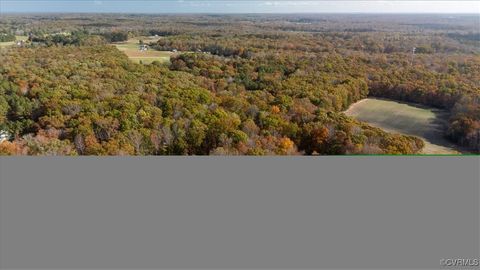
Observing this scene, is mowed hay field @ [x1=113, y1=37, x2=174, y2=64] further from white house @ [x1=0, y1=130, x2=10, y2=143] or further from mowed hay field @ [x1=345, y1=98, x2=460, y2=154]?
mowed hay field @ [x1=345, y1=98, x2=460, y2=154]

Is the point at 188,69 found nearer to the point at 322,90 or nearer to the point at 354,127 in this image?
the point at 322,90

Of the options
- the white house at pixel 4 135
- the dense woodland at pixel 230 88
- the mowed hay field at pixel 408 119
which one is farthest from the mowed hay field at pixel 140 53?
the mowed hay field at pixel 408 119

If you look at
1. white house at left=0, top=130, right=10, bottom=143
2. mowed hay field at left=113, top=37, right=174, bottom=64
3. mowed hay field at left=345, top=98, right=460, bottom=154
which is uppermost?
mowed hay field at left=113, top=37, right=174, bottom=64

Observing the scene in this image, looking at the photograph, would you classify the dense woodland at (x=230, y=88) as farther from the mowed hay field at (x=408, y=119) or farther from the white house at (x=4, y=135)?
the mowed hay field at (x=408, y=119)

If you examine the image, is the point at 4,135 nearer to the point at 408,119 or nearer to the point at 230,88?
the point at 230,88

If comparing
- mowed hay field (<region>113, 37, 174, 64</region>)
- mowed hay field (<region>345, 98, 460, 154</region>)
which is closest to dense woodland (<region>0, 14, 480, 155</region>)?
mowed hay field (<region>345, 98, 460, 154</region>)

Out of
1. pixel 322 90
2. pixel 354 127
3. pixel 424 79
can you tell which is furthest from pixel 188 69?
pixel 354 127
